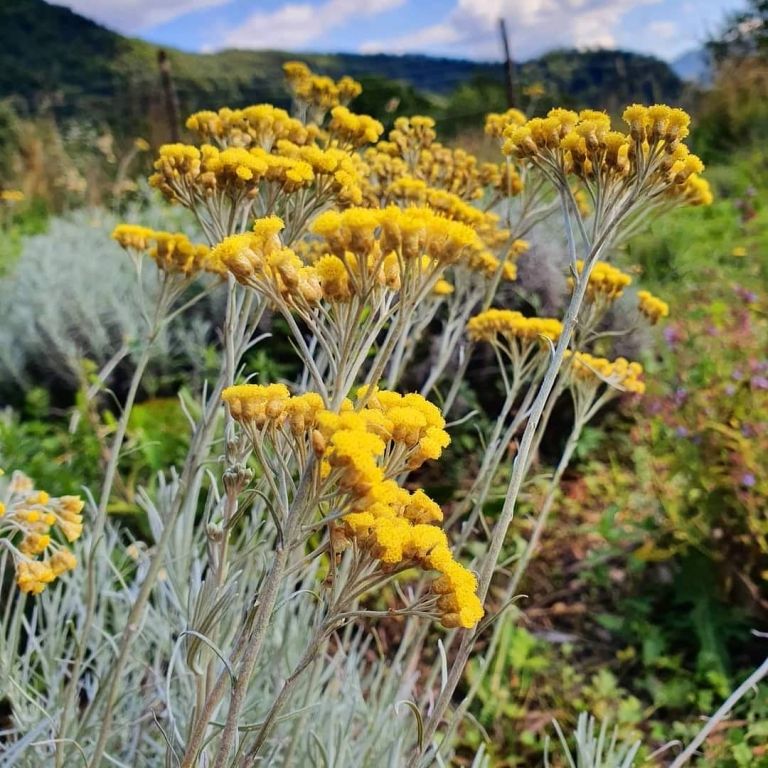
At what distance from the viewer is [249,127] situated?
4.73ft

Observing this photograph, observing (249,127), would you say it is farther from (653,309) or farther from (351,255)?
(653,309)

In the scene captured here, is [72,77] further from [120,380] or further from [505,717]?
[505,717]

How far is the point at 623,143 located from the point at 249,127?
75 centimetres

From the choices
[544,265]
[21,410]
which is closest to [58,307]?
[21,410]

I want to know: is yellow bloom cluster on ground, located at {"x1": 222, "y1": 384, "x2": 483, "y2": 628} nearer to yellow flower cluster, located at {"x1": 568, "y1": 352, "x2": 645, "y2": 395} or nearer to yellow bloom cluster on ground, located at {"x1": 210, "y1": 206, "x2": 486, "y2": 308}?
yellow bloom cluster on ground, located at {"x1": 210, "y1": 206, "x2": 486, "y2": 308}

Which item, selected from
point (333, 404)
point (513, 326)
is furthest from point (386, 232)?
point (513, 326)

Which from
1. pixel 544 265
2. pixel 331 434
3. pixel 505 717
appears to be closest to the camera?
pixel 331 434

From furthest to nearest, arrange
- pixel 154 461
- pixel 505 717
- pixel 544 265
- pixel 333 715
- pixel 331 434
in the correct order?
pixel 544 265
pixel 154 461
pixel 505 717
pixel 333 715
pixel 331 434

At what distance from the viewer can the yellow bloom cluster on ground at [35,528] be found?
3.88 ft

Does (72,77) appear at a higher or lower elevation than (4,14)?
lower

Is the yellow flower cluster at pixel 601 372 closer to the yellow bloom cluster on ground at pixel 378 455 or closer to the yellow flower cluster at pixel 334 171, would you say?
the yellow flower cluster at pixel 334 171

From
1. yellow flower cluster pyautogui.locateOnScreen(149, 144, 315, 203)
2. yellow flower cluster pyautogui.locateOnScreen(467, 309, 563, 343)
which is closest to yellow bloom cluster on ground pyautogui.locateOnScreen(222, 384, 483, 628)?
yellow flower cluster pyautogui.locateOnScreen(149, 144, 315, 203)

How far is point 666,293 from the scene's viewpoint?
419 cm

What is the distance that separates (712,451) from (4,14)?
44.0 m
